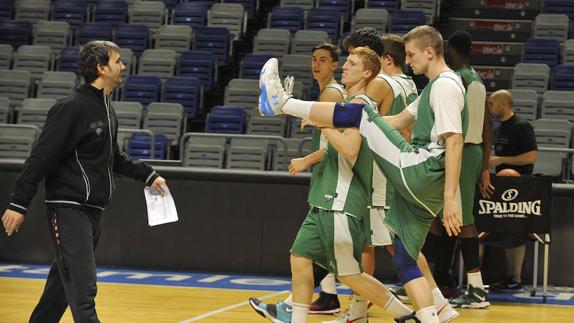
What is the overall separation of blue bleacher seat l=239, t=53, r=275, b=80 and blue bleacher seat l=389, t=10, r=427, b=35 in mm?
1995

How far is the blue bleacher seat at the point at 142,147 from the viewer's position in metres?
13.4

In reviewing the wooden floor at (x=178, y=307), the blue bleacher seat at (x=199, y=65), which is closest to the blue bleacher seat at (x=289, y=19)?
the blue bleacher seat at (x=199, y=65)

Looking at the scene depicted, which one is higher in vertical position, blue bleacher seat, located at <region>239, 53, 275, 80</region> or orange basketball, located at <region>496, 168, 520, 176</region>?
blue bleacher seat, located at <region>239, 53, 275, 80</region>

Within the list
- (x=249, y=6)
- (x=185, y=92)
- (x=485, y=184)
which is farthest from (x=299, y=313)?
(x=249, y=6)

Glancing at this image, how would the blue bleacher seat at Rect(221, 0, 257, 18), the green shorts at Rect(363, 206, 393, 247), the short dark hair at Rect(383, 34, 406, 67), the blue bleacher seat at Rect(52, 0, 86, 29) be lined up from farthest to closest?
the blue bleacher seat at Rect(52, 0, 86, 29) → the blue bleacher seat at Rect(221, 0, 257, 18) → the short dark hair at Rect(383, 34, 406, 67) → the green shorts at Rect(363, 206, 393, 247)

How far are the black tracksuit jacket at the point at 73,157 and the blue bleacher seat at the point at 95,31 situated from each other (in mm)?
11675

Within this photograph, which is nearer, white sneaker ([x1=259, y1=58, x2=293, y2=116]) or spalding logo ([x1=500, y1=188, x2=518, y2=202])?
white sneaker ([x1=259, y1=58, x2=293, y2=116])

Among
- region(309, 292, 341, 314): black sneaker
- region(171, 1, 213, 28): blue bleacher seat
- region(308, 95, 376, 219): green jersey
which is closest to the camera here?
region(308, 95, 376, 219): green jersey

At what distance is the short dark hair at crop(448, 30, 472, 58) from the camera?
27.9 feet

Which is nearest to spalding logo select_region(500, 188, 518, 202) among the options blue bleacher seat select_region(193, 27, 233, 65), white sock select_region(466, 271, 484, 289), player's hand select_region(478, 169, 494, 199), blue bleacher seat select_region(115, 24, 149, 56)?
player's hand select_region(478, 169, 494, 199)

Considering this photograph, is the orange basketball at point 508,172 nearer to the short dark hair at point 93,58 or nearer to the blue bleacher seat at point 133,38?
the short dark hair at point 93,58

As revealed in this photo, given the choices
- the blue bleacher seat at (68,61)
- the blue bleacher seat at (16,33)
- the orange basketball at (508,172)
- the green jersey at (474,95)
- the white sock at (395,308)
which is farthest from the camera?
the blue bleacher seat at (16,33)

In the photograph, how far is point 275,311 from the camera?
7.18 meters

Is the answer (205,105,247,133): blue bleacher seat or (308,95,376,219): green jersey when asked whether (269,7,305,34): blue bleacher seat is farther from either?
(308,95,376,219): green jersey
